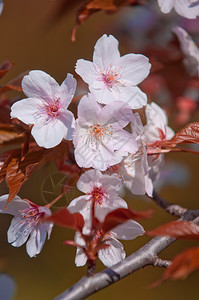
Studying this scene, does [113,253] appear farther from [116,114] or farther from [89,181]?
[116,114]

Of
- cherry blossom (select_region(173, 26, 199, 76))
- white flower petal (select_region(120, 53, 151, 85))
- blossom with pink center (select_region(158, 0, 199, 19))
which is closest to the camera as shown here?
white flower petal (select_region(120, 53, 151, 85))

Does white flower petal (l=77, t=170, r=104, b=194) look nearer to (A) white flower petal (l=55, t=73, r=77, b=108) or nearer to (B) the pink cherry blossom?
(B) the pink cherry blossom

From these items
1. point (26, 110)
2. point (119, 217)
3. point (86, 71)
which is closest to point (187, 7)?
point (86, 71)

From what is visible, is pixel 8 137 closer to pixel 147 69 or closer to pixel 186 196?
pixel 147 69

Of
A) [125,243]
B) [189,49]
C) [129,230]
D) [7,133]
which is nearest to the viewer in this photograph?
[129,230]

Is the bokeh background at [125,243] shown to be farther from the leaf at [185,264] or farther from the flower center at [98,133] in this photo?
the leaf at [185,264]

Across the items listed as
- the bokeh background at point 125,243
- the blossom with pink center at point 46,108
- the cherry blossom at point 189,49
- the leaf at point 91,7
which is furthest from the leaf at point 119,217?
the bokeh background at point 125,243

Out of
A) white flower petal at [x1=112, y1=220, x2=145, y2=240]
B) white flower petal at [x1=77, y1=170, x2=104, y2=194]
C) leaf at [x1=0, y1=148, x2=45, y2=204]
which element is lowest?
white flower petal at [x1=112, y1=220, x2=145, y2=240]

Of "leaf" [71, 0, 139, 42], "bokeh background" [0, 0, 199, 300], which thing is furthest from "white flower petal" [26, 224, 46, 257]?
"bokeh background" [0, 0, 199, 300]
